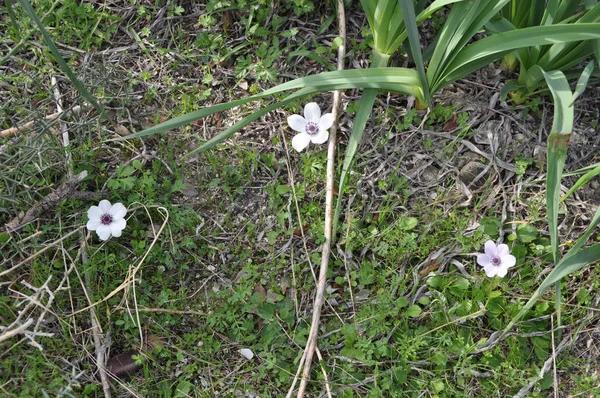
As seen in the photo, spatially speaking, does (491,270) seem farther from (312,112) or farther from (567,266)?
(312,112)

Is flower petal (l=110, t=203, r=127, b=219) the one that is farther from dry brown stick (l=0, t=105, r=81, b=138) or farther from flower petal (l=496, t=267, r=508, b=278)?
flower petal (l=496, t=267, r=508, b=278)

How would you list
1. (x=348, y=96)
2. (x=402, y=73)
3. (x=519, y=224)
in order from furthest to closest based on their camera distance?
1. (x=348, y=96)
2. (x=519, y=224)
3. (x=402, y=73)

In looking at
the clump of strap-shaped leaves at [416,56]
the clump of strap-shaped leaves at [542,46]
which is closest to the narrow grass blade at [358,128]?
the clump of strap-shaped leaves at [416,56]

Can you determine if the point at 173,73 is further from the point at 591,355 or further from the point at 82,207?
the point at 591,355

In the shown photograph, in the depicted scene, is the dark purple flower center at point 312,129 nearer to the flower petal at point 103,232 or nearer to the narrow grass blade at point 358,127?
the narrow grass blade at point 358,127

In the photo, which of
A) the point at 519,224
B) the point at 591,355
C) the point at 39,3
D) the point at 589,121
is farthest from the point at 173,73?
the point at 591,355

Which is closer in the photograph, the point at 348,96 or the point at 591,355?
the point at 591,355
